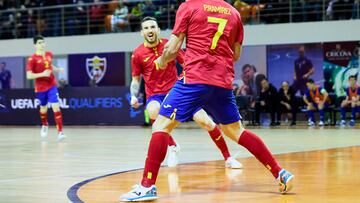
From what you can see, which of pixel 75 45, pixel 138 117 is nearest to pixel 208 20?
pixel 138 117

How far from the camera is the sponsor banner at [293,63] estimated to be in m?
27.8

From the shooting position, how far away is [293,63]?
92.9 ft

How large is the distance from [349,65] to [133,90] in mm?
17020

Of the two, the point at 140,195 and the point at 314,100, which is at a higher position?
the point at 140,195

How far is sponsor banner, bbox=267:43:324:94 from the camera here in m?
27.8

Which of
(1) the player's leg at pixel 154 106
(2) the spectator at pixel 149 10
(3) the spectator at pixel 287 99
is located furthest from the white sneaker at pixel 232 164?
(2) the spectator at pixel 149 10

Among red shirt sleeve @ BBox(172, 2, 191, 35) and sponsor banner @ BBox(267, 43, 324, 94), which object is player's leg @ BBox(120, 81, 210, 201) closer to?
red shirt sleeve @ BBox(172, 2, 191, 35)

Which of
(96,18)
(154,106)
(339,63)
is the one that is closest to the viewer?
(154,106)

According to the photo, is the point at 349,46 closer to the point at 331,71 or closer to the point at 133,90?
the point at 331,71

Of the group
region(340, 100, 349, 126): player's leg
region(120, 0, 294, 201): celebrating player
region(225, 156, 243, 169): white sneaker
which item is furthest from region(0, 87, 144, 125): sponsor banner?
region(120, 0, 294, 201): celebrating player

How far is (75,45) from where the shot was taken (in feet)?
103

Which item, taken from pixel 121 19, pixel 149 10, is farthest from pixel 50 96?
pixel 121 19

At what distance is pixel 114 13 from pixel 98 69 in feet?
8.19

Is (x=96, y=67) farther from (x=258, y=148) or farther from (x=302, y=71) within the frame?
(x=258, y=148)
